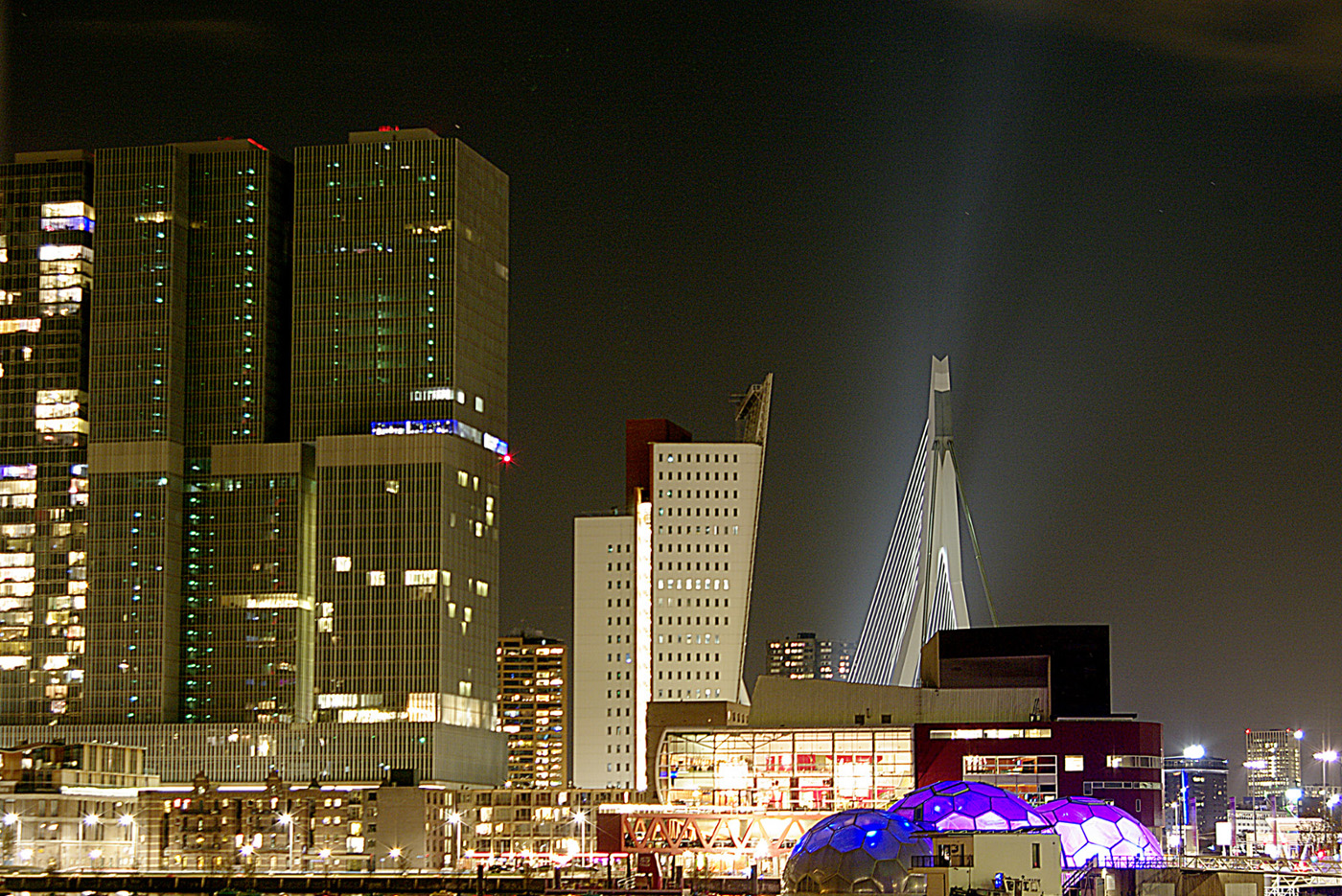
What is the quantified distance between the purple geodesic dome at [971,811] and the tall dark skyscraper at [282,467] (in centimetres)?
7544

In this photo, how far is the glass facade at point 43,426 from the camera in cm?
17550

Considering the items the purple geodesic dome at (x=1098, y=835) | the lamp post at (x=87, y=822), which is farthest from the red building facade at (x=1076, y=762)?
the lamp post at (x=87, y=822)

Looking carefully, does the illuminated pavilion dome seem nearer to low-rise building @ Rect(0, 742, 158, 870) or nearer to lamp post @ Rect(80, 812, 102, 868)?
low-rise building @ Rect(0, 742, 158, 870)

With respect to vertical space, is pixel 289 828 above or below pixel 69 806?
below

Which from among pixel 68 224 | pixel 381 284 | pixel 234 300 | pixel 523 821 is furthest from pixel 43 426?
pixel 523 821

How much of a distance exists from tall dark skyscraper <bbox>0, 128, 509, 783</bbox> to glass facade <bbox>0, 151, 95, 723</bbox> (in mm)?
568

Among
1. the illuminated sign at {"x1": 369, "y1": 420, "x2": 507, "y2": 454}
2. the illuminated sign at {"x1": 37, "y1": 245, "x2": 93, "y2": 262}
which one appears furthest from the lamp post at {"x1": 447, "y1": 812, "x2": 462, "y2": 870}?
the illuminated sign at {"x1": 37, "y1": 245, "x2": 93, "y2": 262}

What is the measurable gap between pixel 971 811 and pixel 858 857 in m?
13.4

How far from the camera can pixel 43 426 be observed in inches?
7028

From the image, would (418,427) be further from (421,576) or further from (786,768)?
(786,768)

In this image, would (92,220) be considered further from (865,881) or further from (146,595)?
(865,881)

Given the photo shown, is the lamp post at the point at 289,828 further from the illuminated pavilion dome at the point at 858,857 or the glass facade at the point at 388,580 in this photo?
the illuminated pavilion dome at the point at 858,857

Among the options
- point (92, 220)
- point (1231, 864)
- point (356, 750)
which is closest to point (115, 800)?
point (356, 750)

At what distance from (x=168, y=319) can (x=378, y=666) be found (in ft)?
123
